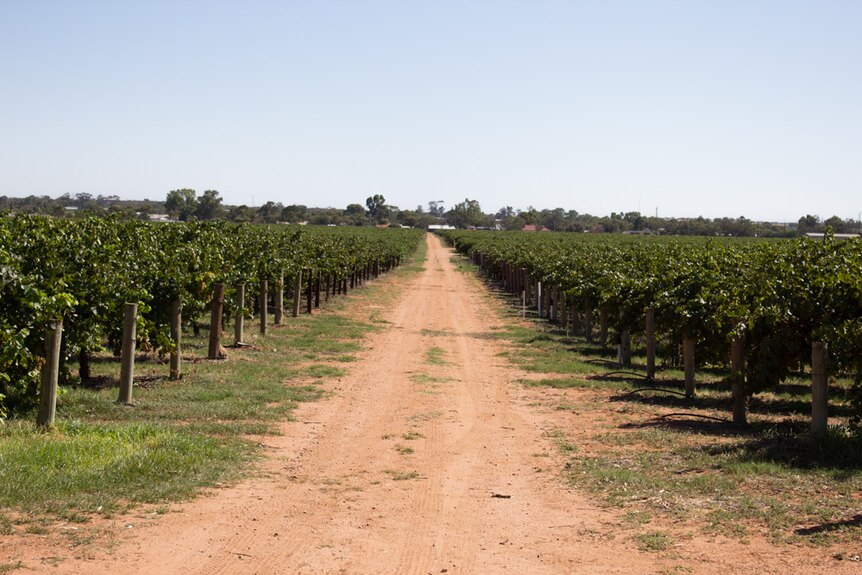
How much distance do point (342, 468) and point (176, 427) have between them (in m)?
2.69

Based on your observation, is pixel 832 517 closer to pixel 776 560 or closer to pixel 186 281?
pixel 776 560

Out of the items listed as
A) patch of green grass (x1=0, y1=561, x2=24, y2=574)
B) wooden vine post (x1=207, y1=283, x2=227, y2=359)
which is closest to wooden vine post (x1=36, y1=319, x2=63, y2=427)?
patch of green grass (x1=0, y1=561, x2=24, y2=574)

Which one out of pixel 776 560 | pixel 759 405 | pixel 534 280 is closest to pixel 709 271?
pixel 759 405

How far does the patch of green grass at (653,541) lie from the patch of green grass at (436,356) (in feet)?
40.3

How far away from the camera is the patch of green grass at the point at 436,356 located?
66.9 feet

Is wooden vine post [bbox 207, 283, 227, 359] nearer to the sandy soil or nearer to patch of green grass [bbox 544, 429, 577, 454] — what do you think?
the sandy soil

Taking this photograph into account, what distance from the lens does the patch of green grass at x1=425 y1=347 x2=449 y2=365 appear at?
66.9 feet

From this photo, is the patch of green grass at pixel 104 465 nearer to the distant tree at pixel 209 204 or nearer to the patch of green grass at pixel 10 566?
the patch of green grass at pixel 10 566

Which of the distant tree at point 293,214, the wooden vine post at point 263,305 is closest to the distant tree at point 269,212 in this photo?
the distant tree at point 293,214

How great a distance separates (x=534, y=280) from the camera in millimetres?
36250

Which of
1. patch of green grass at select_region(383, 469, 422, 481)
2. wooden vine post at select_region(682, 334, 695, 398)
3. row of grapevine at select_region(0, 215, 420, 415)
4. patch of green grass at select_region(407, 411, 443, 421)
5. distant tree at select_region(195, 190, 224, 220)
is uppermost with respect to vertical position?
distant tree at select_region(195, 190, 224, 220)

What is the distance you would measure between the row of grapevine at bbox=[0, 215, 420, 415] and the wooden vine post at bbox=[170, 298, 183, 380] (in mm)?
141

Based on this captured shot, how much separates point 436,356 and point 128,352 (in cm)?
903

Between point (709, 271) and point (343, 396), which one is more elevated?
point (709, 271)
